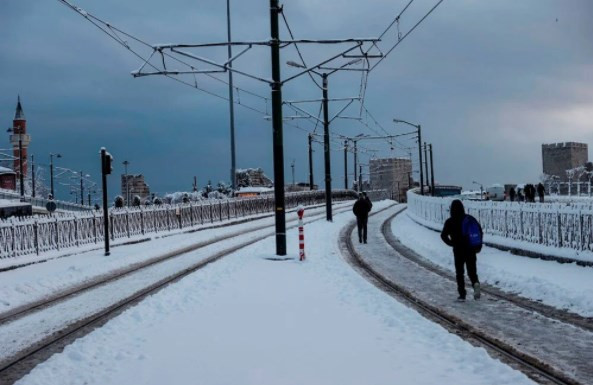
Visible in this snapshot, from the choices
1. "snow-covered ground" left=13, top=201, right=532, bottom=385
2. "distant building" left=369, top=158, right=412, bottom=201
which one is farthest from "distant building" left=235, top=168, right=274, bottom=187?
"snow-covered ground" left=13, top=201, right=532, bottom=385

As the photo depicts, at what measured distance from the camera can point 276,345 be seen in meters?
7.46

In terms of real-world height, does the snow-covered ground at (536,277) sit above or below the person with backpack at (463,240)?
below

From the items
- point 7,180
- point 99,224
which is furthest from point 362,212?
point 7,180

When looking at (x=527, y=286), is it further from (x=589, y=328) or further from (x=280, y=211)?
(x=280, y=211)

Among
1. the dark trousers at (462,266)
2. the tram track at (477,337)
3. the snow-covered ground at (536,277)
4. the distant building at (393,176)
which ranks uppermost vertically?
the distant building at (393,176)

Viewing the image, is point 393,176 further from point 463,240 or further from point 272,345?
point 272,345

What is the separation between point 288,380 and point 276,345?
59.1 inches

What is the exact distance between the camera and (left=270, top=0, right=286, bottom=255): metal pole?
1758 centimetres

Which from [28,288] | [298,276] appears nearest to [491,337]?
[298,276]

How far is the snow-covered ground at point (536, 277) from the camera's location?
1040cm

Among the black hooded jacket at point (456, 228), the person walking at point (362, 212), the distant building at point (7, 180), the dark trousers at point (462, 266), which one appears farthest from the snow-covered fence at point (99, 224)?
the distant building at point (7, 180)

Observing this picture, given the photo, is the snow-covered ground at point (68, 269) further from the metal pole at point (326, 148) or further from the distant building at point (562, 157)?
the distant building at point (562, 157)

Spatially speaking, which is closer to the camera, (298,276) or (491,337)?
(491,337)

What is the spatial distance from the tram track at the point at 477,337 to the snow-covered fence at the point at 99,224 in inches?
448
